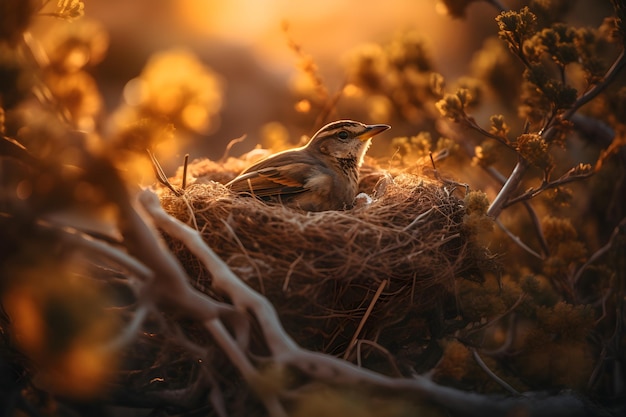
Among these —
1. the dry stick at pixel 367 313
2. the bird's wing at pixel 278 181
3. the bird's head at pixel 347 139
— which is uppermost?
the bird's head at pixel 347 139

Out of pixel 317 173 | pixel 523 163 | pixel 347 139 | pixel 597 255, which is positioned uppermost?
pixel 523 163

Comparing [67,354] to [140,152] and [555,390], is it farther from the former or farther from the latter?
[555,390]

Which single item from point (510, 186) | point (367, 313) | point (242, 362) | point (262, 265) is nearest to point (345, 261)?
point (367, 313)

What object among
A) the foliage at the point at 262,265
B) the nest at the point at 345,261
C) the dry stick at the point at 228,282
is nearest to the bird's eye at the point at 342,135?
the foliage at the point at 262,265

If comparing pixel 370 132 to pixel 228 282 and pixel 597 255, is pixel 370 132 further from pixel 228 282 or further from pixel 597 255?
pixel 228 282

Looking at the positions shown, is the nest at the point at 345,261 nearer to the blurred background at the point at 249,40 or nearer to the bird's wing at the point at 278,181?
the bird's wing at the point at 278,181

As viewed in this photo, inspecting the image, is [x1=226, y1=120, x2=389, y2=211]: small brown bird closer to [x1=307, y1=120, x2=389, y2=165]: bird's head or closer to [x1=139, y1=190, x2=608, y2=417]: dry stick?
[x1=307, y1=120, x2=389, y2=165]: bird's head
